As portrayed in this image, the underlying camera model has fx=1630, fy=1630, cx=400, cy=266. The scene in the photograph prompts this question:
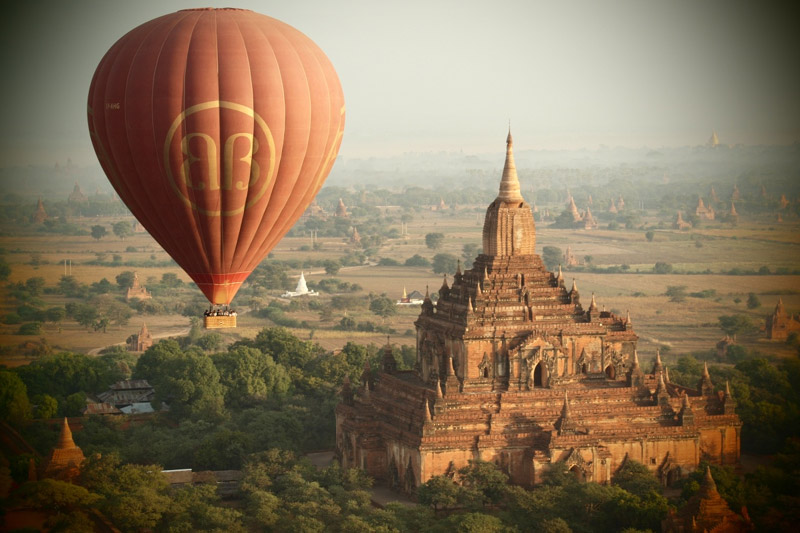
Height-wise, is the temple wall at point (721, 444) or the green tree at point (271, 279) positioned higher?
the temple wall at point (721, 444)

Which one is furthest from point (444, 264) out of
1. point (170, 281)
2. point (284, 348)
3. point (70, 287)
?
point (284, 348)

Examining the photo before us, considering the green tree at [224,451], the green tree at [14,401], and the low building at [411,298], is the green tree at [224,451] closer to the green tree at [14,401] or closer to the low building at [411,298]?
the green tree at [14,401]

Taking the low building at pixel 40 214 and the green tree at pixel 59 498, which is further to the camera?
the low building at pixel 40 214

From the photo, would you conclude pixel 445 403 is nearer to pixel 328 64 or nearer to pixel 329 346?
pixel 328 64

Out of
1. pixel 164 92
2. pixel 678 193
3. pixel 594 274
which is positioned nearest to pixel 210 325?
pixel 164 92

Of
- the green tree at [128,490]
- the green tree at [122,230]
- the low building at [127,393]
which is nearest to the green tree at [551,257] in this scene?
the green tree at [122,230]

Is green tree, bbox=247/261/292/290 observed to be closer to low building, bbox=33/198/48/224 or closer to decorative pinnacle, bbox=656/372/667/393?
low building, bbox=33/198/48/224

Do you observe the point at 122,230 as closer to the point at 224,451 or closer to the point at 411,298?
the point at 411,298
